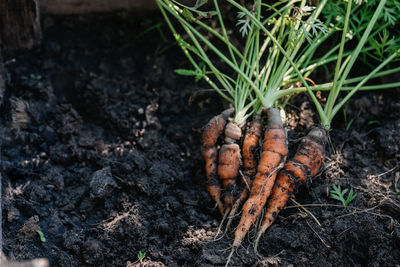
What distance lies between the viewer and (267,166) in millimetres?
2029

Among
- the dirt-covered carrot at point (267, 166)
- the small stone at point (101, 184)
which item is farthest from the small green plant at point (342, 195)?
the small stone at point (101, 184)

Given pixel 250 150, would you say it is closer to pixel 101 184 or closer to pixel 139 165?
pixel 139 165

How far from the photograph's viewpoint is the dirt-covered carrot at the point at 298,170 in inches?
78.1

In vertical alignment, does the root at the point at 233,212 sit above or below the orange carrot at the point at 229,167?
below

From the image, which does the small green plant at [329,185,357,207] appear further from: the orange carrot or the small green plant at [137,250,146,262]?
the small green plant at [137,250,146,262]

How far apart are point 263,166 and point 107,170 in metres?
0.77

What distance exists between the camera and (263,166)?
2035mm

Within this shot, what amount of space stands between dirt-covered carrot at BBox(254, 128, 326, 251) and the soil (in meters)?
0.07

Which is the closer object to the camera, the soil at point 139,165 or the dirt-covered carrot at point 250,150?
the soil at point 139,165

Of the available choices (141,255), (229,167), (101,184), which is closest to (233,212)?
(229,167)

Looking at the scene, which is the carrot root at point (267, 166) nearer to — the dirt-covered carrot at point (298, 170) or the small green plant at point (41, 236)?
the dirt-covered carrot at point (298, 170)

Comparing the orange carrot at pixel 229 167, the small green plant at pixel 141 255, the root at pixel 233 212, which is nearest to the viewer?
the small green plant at pixel 141 255

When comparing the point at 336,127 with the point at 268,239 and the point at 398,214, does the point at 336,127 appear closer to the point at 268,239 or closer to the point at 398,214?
the point at 398,214

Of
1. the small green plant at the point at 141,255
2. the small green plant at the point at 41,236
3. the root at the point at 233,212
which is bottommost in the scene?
the small green plant at the point at 141,255
